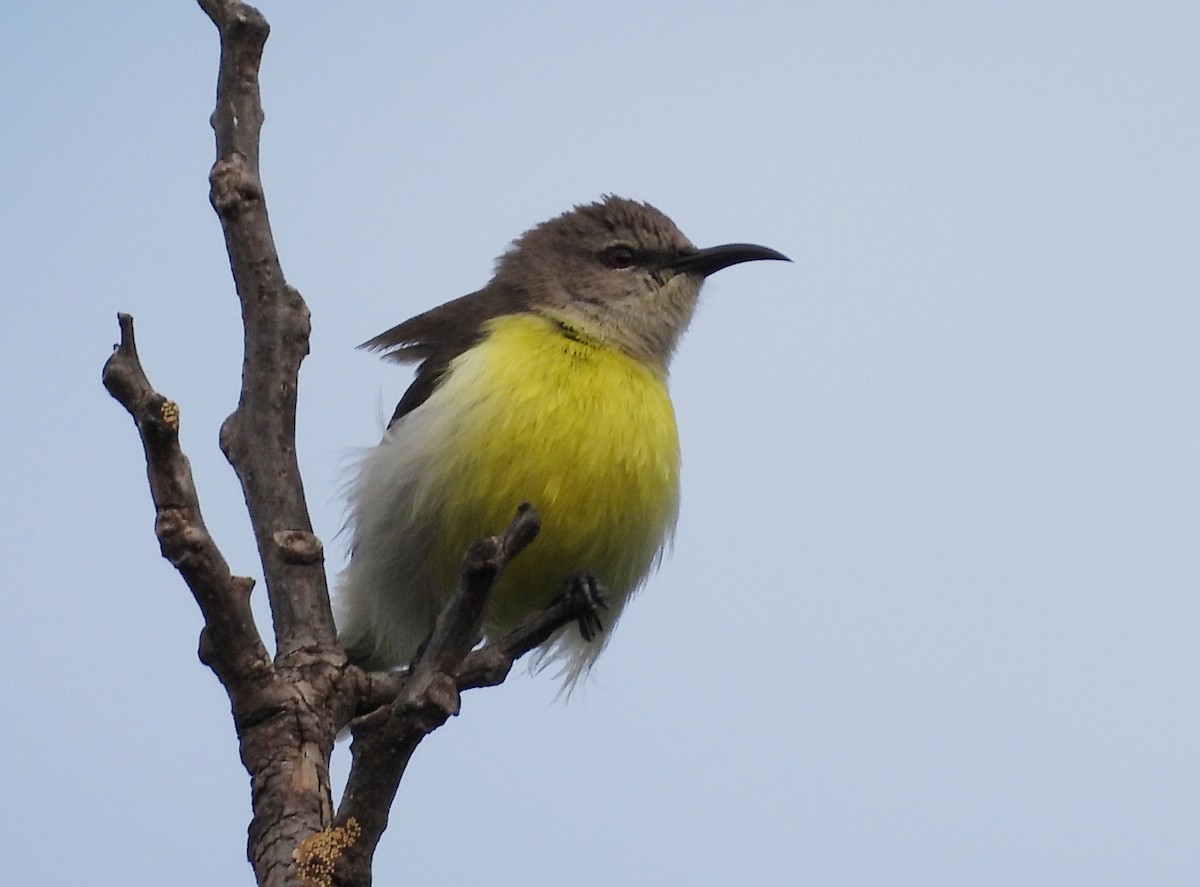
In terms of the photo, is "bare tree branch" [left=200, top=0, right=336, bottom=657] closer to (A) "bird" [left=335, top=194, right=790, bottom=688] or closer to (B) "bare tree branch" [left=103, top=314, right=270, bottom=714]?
(B) "bare tree branch" [left=103, top=314, right=270, bottom=714]

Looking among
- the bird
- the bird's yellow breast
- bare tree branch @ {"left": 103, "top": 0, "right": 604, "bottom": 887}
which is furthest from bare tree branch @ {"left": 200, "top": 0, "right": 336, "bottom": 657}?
the bird's yellow breast

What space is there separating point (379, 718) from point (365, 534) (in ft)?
7.07

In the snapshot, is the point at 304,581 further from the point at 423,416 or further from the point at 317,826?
the point at 423,416

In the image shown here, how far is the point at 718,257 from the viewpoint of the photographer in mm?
6902

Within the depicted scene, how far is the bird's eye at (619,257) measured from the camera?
22.6ft

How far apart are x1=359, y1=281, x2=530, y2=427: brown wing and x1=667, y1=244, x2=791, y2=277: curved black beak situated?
83cm

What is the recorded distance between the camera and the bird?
528 centimetres

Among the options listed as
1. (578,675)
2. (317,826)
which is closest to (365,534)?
(578,675)

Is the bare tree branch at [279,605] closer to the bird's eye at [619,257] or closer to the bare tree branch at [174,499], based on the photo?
the bare tree branch at [174,499]

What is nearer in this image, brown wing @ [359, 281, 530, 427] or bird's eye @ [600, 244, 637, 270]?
brown wing @ [359, 281, 530, 427]

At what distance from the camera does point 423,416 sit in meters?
5.52

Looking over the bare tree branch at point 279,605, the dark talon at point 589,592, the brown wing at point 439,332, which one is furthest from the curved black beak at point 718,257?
the bare tree branch at point 279,605

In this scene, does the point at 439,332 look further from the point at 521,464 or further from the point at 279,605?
the point at 279,605

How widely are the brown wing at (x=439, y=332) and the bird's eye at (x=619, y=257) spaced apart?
0.49 meters
